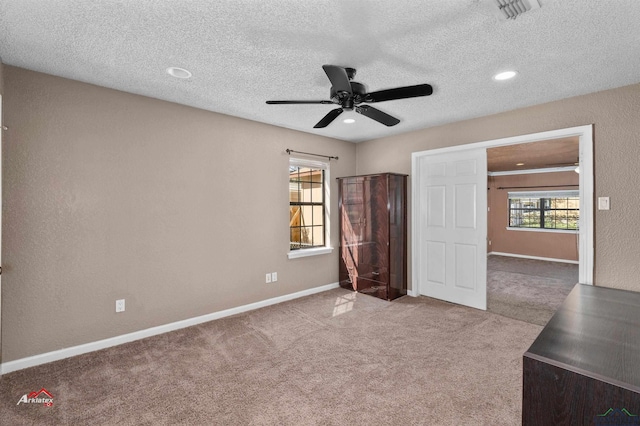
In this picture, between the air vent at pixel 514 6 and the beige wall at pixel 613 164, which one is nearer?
the air vent at pixel 514 6

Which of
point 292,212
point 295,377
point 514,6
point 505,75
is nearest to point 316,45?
point 514,6

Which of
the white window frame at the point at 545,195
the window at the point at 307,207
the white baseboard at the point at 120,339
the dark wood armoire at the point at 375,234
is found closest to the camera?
the white baseboard at the point at 120,339

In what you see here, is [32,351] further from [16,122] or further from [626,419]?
[626,419]

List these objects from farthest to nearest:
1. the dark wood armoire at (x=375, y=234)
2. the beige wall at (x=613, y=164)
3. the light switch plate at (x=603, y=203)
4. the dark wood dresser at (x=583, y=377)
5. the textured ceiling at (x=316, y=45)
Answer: the dark wood armoire at (x=375, y=234) < the light switch plate at (x=603, y=203) < the beige wall at (x=613, y=164) < the textured ceiling at (x=316, y=45) < the dark wood dresser at (x=583, y=377)

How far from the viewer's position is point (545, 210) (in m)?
7.72

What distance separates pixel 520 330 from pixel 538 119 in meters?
2.32

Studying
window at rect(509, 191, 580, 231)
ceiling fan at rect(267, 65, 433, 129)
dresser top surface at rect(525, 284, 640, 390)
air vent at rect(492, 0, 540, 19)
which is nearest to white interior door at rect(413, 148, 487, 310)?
dresser top surface at rect(525, 284, 640, 390)

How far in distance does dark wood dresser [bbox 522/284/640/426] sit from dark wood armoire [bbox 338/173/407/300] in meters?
2.78

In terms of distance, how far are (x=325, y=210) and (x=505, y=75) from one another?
298 centimetres

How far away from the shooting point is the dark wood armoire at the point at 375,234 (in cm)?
421

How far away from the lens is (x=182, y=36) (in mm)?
1969

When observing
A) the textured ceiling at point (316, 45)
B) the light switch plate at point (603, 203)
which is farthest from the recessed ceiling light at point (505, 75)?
the light switch plate at point (603, 203)

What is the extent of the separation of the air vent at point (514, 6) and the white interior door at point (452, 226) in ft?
7.52

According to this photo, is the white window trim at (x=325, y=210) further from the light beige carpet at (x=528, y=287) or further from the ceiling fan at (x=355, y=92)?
the light beige carpet at (x=528, y=287)
